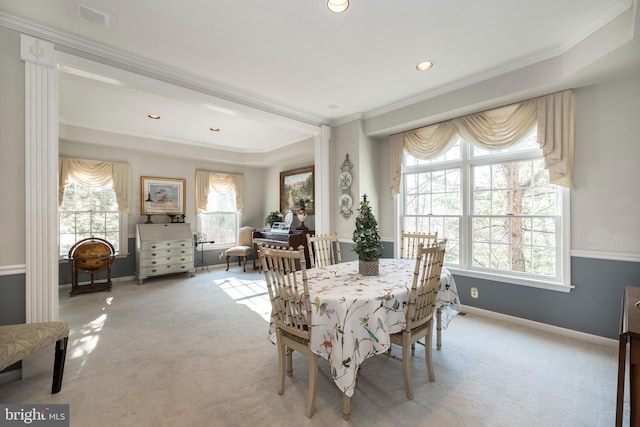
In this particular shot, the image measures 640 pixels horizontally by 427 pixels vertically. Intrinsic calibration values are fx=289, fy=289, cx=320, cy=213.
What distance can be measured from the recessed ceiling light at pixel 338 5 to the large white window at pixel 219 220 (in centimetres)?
540

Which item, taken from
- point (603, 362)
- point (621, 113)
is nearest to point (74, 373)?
point (603, 362)

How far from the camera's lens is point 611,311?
2.73 metres

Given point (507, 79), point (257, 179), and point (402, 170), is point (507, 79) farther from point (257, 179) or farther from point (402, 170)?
point (257, 179)

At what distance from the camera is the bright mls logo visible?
1.75 metres

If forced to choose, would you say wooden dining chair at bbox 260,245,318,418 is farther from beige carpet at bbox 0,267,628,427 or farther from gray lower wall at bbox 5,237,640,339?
gray lower wall at bbox 5,237,640,339

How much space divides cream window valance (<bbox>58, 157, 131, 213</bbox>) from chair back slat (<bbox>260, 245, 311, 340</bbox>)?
4.88 meters

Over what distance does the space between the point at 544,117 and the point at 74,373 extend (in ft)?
16.3

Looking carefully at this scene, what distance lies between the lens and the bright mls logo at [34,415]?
1.75 meters

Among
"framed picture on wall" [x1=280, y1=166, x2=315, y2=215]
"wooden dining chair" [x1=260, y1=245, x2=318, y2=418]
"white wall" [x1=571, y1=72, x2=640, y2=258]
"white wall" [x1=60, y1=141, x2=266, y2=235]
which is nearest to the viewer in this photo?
"wooden dining chair" [x1=260, y1=245, x2=318, y2=418]

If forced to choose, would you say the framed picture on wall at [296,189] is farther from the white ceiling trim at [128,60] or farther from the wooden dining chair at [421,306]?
the wooden dining chair at [421,306]

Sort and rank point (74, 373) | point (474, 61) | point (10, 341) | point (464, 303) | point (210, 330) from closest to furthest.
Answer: point (10, 341) < point (74, 373) < point (474, 61) < point (210, 330) < point (464, 303)

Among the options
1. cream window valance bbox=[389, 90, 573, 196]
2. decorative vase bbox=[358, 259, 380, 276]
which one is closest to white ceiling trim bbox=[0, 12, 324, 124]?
cream window valance bbox=[389, 90, 573, 196]

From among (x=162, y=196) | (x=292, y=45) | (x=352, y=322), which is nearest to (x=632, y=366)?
(x=352, y=322)

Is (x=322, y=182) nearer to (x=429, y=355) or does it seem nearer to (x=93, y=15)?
(x=429, y=355)
